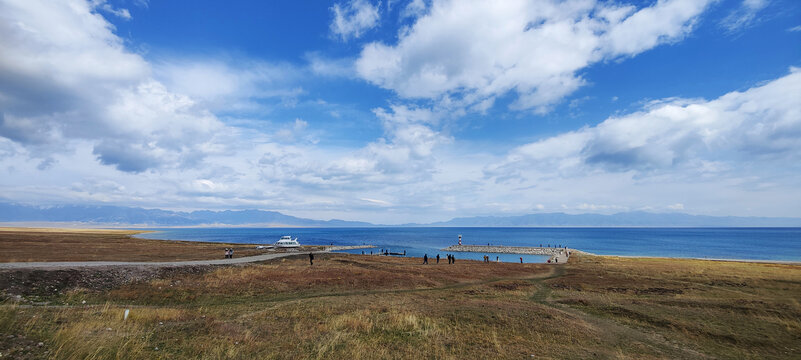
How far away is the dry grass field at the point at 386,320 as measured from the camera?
12.8 metres

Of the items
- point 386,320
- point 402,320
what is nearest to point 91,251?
point 386,320

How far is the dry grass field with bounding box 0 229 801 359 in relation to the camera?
1284 cm

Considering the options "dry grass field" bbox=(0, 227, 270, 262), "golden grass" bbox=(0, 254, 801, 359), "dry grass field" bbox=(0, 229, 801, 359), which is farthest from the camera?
"dry grass field" bbox=(0, 227, 270, 262)

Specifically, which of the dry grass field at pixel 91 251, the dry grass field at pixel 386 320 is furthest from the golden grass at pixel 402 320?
the dry grass field at pixel 91 251

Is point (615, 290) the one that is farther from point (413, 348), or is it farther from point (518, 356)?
point (413, 348)

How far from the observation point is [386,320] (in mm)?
18344

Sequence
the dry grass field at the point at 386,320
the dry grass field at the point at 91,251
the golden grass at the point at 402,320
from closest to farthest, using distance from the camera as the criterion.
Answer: the dry grass field at the point at 386,320 → the golden grass at the point at 402,320 → the dry grass field at the point at 91,251

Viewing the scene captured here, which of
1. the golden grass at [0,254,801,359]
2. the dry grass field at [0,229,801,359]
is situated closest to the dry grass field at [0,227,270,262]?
the dry grass field at [0,229,801,359]

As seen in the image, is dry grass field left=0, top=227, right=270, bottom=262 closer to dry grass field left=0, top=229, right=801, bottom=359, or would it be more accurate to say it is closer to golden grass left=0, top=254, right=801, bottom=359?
dry grass field left=0, top=229, right=801, bottom=359

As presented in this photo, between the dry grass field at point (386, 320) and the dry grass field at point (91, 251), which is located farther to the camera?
the dry grass field at point (91, 251)

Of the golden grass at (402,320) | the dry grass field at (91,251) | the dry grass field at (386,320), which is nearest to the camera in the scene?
the dry grass field at (386,320)

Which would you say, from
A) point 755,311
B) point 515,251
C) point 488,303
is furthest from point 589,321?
point 515,251

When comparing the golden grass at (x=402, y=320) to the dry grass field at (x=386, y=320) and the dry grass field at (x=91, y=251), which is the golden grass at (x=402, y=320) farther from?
the dry grass field at (x=91, y=251)

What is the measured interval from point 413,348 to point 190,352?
27.8 ft
